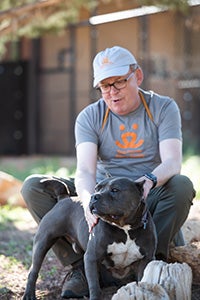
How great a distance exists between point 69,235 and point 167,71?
8912 millimetres

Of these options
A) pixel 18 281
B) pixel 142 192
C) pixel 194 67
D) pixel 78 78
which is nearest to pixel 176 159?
pixel 142 192

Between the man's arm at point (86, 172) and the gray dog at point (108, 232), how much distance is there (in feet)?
0.35

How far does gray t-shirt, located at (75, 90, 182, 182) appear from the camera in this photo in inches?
150

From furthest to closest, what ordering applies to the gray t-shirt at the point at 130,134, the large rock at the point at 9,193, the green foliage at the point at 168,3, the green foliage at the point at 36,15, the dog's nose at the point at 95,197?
the green foliage at the point at 36,15, the green foliage at the point at 168,3, the large rock at the point at 9,193, the gray t-shirt at the point at 130,134, the dog's nose at the point at 95,197

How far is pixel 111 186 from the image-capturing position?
3.13 meters

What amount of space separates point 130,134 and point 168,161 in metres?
0.34

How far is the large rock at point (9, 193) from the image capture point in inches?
274

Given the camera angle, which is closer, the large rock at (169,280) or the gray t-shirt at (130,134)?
the large rock at (169,280)

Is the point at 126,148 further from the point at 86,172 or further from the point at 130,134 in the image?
the point at 86,172

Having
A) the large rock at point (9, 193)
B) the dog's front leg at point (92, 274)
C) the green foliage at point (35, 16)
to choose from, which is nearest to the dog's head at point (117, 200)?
the dog's front leg at point (92, 274)

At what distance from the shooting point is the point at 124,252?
128 inches

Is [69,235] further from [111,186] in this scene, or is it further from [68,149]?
[68,149]

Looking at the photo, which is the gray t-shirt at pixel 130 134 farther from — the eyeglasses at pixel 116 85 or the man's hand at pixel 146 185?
the man's hand at pixel 146 185

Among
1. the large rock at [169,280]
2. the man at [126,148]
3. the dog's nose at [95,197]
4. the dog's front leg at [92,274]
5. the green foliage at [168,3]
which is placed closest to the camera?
the large rock at [169,280]
